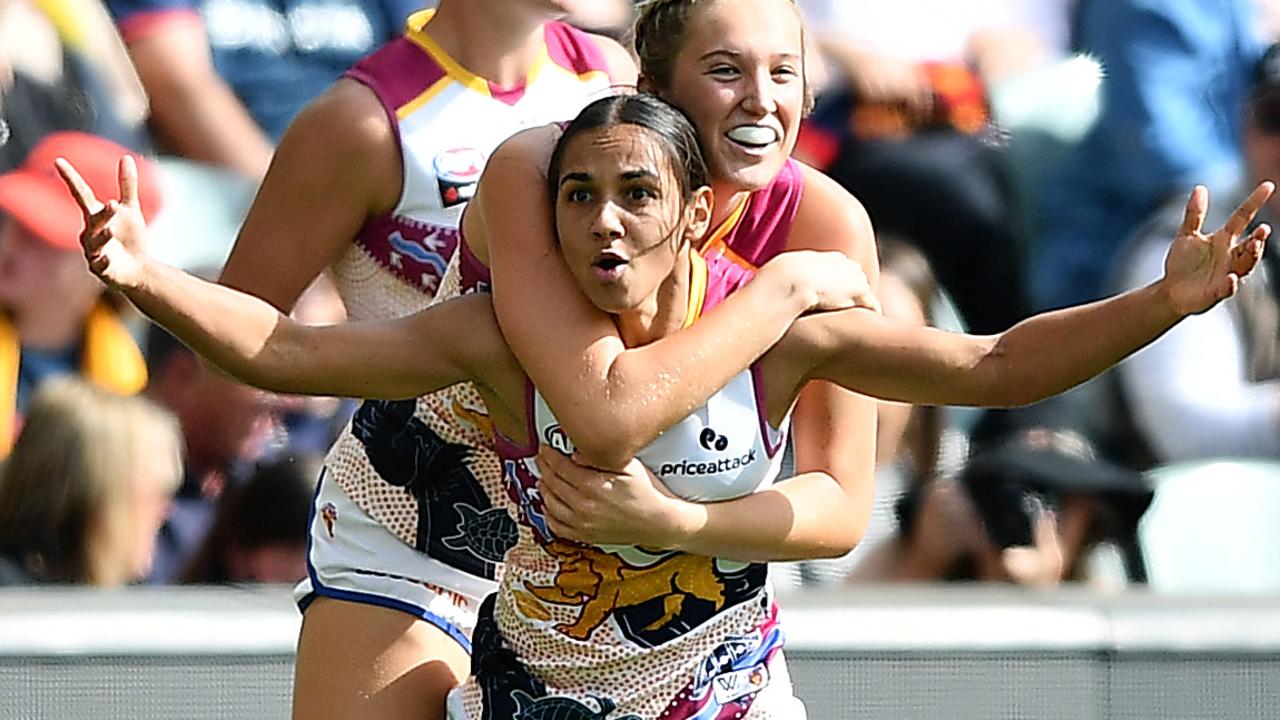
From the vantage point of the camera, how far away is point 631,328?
2.45 metres

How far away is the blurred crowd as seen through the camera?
433 cm

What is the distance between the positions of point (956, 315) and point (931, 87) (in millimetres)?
477

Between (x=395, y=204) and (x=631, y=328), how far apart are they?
1.76 feet

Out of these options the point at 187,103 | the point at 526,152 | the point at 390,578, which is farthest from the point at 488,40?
the point at 187,103

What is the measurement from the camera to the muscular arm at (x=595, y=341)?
2.35m

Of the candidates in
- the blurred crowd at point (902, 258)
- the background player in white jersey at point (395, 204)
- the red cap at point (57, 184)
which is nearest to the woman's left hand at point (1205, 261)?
the background player in white jersey at point (395, 204)

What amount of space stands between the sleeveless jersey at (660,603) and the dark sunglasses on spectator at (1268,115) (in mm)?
2423

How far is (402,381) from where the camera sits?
8.17 ft

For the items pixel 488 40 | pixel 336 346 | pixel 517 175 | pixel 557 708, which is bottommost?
pixel 557 708

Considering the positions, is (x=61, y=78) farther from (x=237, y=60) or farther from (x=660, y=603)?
(x=660, y=603)

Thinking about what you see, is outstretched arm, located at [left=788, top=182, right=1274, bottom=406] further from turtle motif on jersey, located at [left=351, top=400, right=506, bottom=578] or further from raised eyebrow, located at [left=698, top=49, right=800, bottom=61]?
turtle motif on jersey, located at [left=351, top=400, right=506, bottom=578]

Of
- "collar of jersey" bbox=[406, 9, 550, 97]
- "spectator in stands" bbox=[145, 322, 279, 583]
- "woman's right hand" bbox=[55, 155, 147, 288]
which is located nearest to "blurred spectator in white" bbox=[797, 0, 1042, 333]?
"spectator in stands" bbox=[145, 322, 279, 583]

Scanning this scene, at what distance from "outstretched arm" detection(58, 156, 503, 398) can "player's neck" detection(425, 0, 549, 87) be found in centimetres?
51

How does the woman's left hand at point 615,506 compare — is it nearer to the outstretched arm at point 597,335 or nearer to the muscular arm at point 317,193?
the outstretched arm at point 597,335
